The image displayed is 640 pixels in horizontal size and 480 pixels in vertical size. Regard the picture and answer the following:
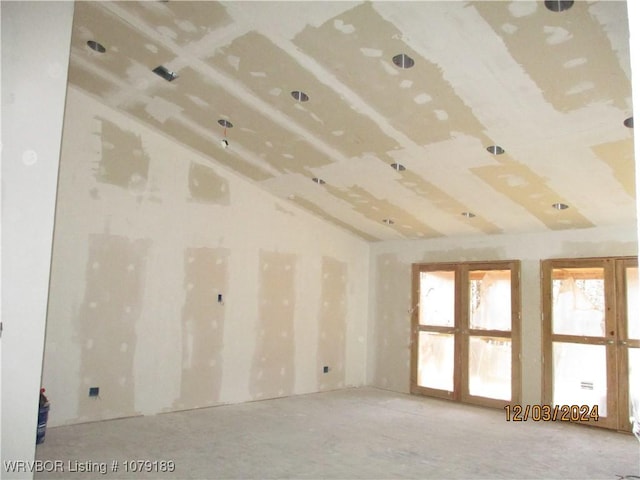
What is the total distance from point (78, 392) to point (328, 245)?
13.2 ft

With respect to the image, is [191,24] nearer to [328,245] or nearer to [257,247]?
[257,247]

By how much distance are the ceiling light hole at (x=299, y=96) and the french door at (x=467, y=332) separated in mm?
3896

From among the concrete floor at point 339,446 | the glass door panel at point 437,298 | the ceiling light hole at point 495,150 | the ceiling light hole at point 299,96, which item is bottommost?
the concrete floor at point 339,446

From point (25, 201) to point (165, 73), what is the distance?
8.00 ft

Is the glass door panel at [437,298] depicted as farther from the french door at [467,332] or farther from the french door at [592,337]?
the french door at [592,337]

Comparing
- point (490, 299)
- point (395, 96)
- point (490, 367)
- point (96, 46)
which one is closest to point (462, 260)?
point (490, 299)

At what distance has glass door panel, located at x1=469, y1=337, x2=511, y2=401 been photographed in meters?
6.41

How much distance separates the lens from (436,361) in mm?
7133

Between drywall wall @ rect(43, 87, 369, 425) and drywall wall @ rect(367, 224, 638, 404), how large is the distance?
0.98 m

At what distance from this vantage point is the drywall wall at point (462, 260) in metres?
5.95

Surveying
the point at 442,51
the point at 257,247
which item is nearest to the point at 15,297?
the point at 442,51

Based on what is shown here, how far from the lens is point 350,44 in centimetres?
335
